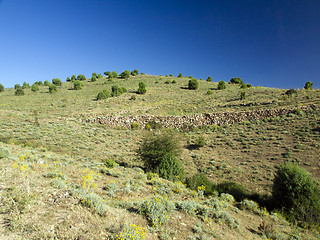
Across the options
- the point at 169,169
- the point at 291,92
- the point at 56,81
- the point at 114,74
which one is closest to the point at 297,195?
the point at 169,169

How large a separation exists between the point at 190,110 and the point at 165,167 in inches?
866

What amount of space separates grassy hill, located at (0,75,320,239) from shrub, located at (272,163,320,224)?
0.79 meters

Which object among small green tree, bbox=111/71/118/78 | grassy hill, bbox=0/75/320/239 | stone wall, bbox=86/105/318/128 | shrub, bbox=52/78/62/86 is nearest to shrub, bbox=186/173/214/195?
grassy hill, bbox=0/75/320/239

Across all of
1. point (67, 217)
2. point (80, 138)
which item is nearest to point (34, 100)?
point (80, 138)

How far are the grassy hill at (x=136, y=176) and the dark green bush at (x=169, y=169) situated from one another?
96 cm

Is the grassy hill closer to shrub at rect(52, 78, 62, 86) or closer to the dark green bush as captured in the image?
the dark green bush

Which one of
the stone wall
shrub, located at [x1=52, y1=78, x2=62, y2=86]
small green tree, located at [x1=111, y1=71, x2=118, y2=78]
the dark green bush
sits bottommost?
the dark green bush

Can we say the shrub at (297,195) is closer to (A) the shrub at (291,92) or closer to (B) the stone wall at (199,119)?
(B) the stone wall at (199,119)

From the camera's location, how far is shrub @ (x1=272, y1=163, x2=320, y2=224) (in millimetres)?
6617

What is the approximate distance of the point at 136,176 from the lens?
9.48 m

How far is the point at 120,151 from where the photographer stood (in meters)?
16.3

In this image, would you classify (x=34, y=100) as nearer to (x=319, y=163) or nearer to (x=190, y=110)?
(x=190, y=110)

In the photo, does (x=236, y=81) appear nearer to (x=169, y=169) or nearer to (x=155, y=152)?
(x=155, y=152)

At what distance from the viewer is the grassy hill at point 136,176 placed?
13.6 ft
